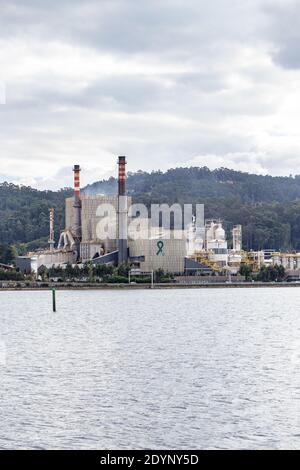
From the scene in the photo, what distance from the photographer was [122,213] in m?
104

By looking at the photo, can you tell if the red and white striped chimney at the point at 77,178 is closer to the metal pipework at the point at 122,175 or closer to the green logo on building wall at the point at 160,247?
the metal pipework at the point at 122,175

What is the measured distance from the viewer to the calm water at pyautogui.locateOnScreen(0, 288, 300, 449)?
20.3m

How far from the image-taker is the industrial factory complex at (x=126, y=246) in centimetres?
10806

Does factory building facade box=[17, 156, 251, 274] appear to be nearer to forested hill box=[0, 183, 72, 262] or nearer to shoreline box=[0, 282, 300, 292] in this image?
shoreline box=[0, 282, 300, 292]

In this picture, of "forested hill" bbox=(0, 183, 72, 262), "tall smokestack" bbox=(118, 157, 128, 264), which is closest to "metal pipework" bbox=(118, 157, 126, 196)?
"tall smokestack" bbox=(118, 157, 128, 264)

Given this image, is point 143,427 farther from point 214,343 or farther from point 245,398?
point 214,343

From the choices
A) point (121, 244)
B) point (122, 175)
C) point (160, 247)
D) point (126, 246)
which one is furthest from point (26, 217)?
point (122, 175)

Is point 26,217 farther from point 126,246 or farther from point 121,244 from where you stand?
point 121,244

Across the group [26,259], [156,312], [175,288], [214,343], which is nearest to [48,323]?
[156,312]

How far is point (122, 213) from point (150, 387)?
258 ft

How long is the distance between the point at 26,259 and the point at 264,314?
198 feet

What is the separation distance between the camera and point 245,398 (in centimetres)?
2408

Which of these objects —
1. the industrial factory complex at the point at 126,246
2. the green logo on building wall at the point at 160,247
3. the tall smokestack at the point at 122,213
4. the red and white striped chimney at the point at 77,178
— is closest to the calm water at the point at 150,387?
the tall smokestack at the point at 122,213
